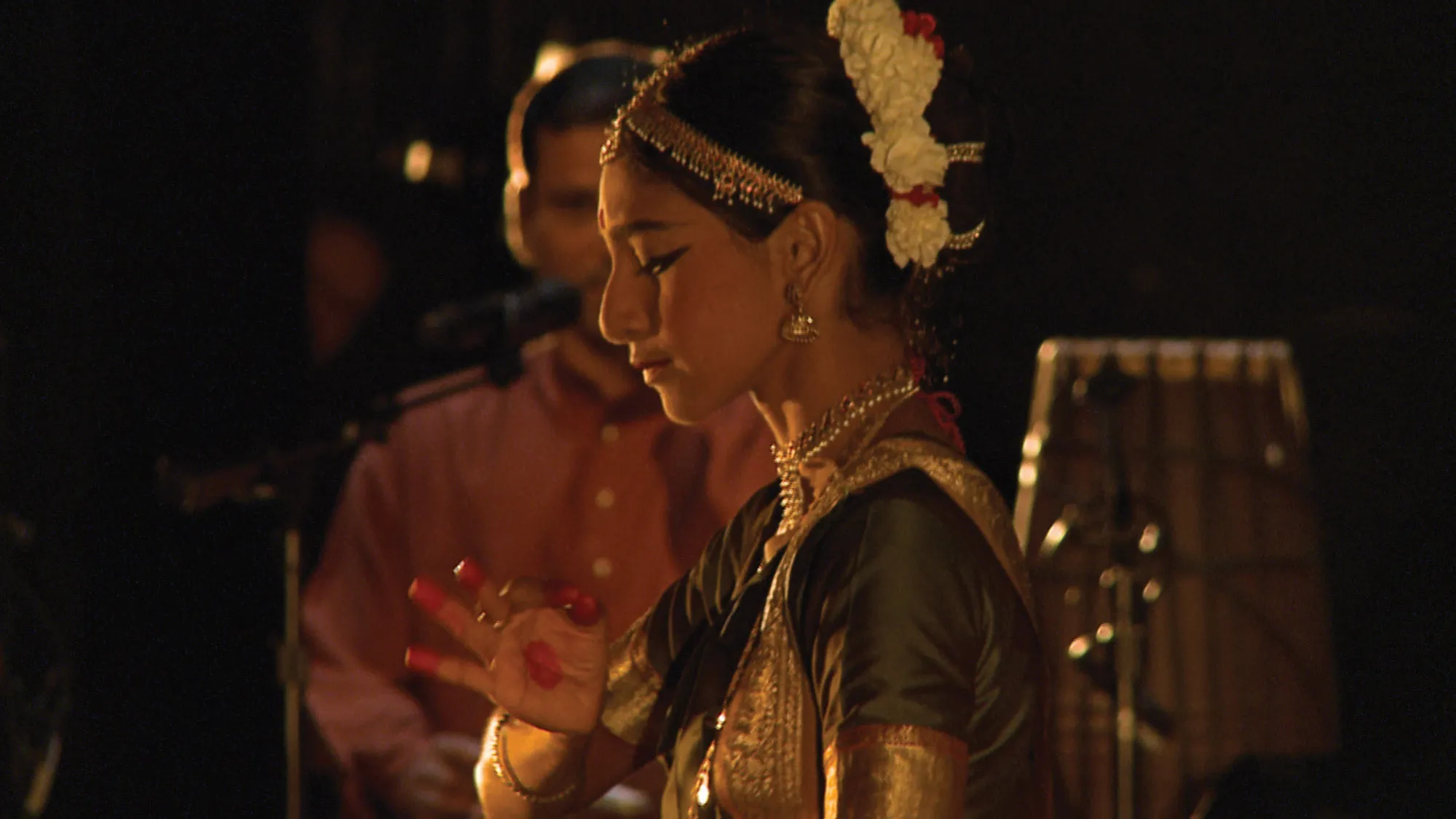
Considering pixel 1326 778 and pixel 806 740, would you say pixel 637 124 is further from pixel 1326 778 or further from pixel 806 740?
pixel 1326 778

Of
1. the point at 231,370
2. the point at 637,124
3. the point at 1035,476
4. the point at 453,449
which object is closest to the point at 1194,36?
the point at 1035,476

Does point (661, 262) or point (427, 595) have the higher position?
point (661, 262)

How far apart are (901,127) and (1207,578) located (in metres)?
1.83

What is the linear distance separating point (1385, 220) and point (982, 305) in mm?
789

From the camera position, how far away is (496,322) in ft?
6.89

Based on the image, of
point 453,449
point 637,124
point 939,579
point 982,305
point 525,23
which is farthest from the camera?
point 525,23

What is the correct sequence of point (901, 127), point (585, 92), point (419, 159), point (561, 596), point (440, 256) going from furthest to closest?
point (440, 256)
point (419, 159)
point (585, 92)
point (561, 596)
point (901, 127)

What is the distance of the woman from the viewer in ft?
4.10

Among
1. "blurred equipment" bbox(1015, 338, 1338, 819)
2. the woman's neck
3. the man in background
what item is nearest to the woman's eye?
the woman's neck

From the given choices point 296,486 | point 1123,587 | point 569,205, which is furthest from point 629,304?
point 1123,587

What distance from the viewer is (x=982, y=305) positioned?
3.20 meters

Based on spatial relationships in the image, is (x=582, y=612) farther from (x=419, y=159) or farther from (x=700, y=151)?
(x=419, y=159)

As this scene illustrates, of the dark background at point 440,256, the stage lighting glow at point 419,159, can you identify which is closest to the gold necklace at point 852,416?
the dark background at point 440,256

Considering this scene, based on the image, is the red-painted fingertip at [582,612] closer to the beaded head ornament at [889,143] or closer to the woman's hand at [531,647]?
the woman's hand at [531,647]
